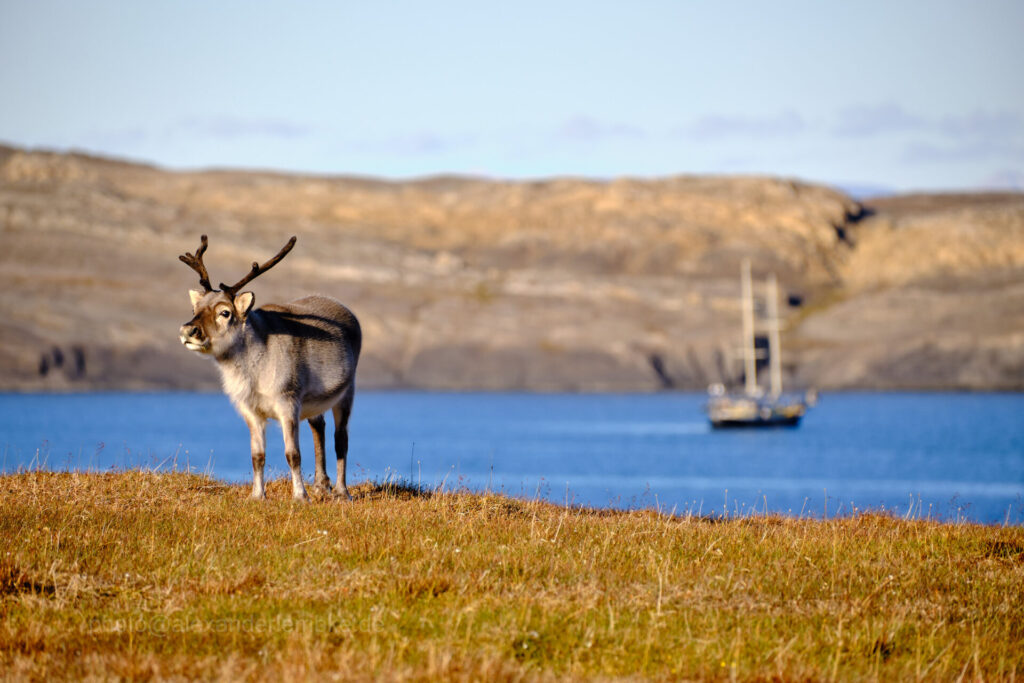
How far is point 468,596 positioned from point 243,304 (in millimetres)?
5370

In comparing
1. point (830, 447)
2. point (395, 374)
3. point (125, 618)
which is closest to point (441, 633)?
point (125, 618)

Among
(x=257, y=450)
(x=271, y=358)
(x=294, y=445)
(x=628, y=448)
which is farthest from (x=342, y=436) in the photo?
(x=628, y=448)

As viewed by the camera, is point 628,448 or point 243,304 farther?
point 628,448

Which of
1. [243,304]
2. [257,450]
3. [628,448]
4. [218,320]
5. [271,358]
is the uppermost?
[243,304]

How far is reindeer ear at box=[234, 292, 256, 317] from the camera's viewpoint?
1391 cm

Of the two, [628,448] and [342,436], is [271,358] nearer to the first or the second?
[342,436]

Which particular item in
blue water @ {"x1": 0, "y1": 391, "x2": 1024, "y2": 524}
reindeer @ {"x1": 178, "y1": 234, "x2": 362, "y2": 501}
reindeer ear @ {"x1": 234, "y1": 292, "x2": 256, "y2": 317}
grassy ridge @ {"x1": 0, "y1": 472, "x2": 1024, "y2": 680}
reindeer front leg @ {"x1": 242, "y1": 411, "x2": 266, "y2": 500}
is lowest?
blue water @ {"x1": 0, "y1": 391, "x2": 1024, "y2": 524}

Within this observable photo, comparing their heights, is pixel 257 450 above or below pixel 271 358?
below

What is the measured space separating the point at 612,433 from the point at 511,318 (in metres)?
73.0

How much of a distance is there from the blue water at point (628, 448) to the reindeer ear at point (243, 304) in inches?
153

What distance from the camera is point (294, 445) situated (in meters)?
14.2

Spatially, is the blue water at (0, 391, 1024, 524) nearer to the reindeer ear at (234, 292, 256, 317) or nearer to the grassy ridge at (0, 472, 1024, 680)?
the reindeer ear at (234, 292, 256, 317)

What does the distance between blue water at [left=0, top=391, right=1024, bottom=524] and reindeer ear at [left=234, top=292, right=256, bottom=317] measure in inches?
153

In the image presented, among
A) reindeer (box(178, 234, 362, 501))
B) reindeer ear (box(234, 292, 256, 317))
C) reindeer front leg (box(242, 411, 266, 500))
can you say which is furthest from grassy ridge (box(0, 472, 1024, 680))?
reindeer ear (box(234, 292, 256, 317))
